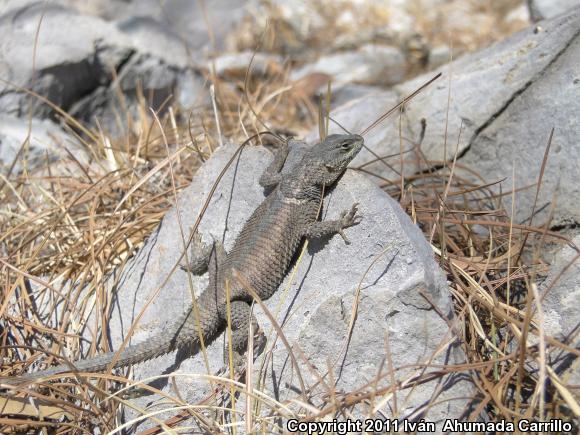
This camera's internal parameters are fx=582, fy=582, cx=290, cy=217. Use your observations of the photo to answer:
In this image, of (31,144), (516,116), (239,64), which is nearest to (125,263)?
(31,144)

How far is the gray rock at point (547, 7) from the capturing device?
20.4ft

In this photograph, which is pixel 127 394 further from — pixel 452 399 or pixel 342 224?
pixel 452 399

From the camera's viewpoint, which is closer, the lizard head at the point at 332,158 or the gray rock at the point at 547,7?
the lizard head at the point at 332,158

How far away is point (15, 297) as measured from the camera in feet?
12.6

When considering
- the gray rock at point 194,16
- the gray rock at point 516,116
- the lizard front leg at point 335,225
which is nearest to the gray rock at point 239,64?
the gray rock at point 194,16

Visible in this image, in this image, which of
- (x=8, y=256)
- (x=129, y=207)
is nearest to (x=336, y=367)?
(x=129, y=207)

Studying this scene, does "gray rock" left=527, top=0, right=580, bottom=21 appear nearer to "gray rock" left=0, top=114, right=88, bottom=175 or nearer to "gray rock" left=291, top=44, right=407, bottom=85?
"gray rock" left=291, top=44, right=407, bottom=85

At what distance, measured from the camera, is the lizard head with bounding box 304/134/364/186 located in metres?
3.48

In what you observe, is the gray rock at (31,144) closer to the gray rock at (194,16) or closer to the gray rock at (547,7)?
the gray rock at (194,16)

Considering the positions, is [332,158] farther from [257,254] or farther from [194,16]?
[194,16]

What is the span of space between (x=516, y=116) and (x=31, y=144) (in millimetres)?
4228

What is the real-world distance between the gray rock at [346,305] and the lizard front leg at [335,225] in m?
0.06

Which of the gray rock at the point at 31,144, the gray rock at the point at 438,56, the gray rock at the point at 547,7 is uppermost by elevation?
the gray rock at the point at 547,7

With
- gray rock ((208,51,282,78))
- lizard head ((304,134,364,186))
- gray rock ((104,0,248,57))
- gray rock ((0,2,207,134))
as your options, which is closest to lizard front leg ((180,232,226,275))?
lizard head ((304,134,364,186))
